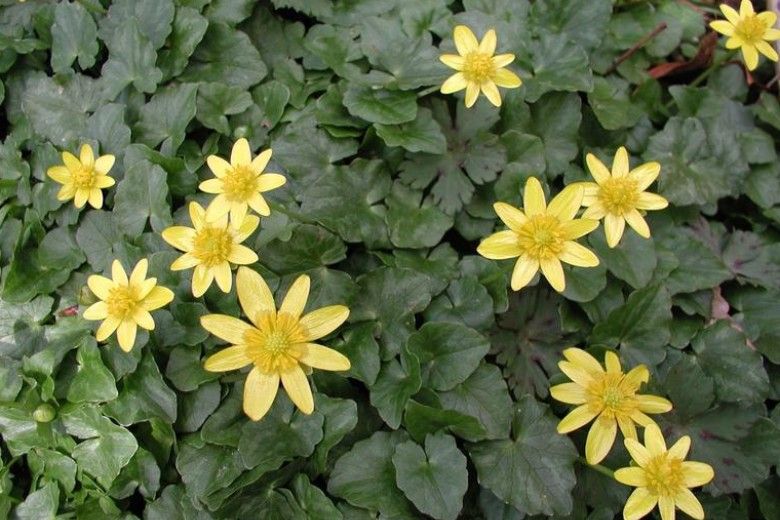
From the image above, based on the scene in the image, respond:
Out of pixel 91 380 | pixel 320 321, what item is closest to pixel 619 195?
pixel 320 321

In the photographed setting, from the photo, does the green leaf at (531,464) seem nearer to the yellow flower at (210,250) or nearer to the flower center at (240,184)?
the yellow flower at (210,250)

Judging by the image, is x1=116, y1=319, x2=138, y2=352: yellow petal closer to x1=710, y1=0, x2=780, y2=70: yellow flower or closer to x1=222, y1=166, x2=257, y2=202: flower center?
x1=222, y1=166, x2=257, y2=202: flower center

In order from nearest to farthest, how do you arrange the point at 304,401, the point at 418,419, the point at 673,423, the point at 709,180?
the point at 304,401 → the point at 418,419 → the point at 673,423 → the point at 709,180

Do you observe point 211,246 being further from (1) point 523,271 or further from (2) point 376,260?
(1) point 523,271

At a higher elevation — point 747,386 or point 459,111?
point 459,111

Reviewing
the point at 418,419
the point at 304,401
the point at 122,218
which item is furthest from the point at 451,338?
the point at 122,218

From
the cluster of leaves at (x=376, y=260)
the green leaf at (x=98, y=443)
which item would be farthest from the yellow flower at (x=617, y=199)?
the green leaf at (x=98, y=443)

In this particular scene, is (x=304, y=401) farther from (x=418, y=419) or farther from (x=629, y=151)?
(x=629, y=151)
